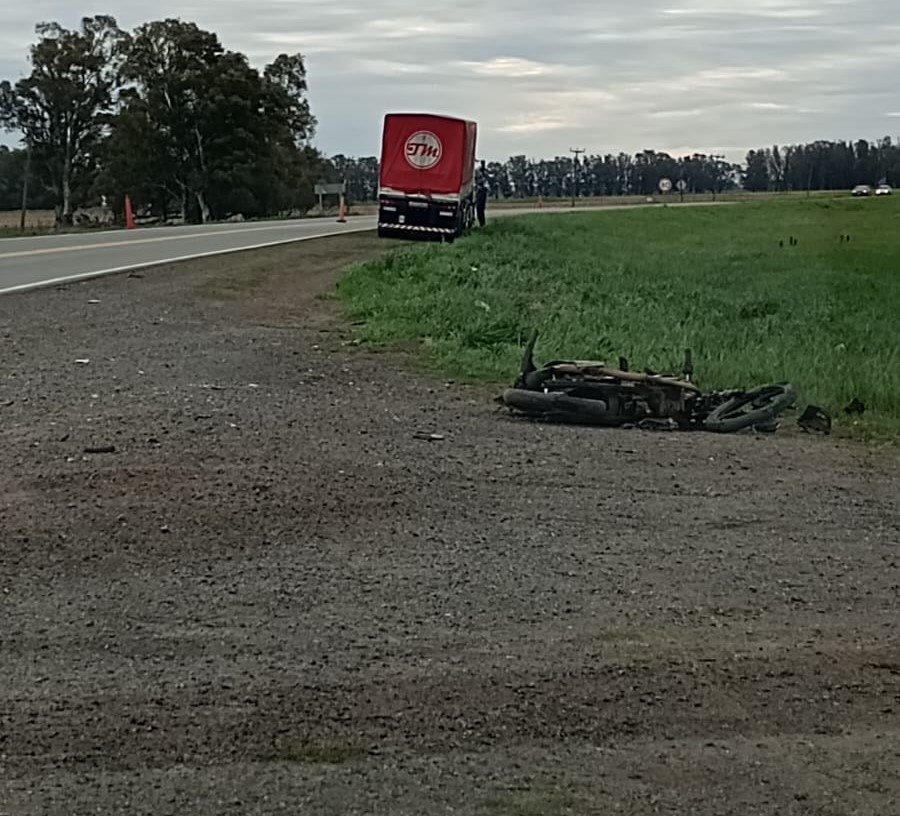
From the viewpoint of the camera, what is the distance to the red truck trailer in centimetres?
3803

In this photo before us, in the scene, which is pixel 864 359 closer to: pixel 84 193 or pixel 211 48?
pixel 211 48

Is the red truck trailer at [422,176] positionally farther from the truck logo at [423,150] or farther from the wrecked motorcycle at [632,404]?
the wrecked motorcycle at [632,404]

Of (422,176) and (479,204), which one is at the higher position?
(422,176)

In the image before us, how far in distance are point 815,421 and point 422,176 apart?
95.9 feet

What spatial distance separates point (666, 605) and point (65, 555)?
2.50m

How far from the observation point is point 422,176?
38.4 meters

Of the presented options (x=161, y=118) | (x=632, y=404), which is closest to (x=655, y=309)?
(x=632, y=404)

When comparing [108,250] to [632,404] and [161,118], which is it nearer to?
[632,404]

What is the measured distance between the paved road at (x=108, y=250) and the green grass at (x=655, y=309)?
4.16 m

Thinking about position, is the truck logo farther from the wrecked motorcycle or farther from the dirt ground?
the dirt ground

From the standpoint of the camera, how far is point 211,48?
7288cm

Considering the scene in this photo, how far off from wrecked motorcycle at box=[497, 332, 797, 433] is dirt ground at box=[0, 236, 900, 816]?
0.72ft

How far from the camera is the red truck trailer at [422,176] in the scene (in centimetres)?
3803

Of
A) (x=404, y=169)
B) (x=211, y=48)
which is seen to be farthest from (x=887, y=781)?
(x=211, y=48)
